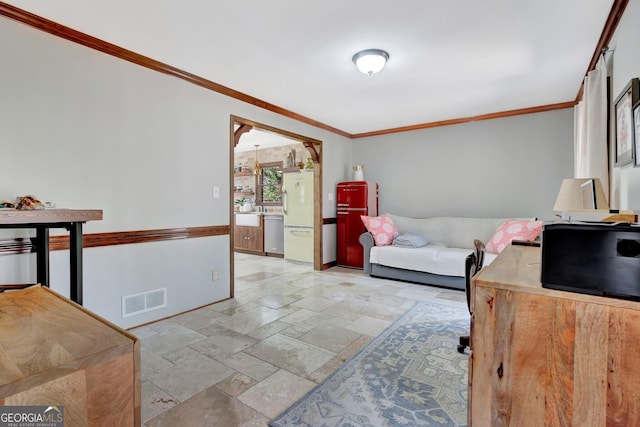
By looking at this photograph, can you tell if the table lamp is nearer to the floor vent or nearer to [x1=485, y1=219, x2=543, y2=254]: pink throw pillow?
[x1=485, y1=219, x2=543, y2=254]: pink throw pillow

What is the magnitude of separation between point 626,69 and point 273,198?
6.04 metres

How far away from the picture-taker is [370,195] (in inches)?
208

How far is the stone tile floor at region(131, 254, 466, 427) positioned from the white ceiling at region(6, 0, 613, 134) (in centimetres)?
237

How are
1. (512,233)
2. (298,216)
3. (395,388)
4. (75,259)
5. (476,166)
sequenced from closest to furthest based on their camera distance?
(395,388) < (75,259) < (512,233) < (476,166) < (298,216)

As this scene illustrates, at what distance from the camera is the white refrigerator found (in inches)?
216

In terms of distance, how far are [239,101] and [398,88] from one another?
1810 mm

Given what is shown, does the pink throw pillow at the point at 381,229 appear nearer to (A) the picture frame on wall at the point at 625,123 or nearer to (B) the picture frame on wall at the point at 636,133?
(A) the picture frame on wall at the point at 625,123

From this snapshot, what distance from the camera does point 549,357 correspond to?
980 millimetres

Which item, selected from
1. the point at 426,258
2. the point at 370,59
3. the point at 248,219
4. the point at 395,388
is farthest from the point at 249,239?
the point at 395,388

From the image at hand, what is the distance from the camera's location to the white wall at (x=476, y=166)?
13.5 feet

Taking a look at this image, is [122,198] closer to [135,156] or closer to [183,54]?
[135,156]

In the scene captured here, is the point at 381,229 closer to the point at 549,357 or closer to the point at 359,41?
the point at 359,41

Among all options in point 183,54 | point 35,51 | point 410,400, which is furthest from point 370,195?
point 35,51
